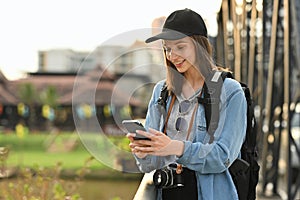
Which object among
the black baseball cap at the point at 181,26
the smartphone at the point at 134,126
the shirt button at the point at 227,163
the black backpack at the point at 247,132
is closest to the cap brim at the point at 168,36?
the black baseball cap at the point at 181,26

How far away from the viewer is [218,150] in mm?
2254

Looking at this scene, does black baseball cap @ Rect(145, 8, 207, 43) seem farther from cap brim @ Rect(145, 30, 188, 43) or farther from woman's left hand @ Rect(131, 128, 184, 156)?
woman's left hand @ Rect(131, 128, 184, 156)

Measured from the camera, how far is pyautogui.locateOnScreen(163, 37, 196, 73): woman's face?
230 cm

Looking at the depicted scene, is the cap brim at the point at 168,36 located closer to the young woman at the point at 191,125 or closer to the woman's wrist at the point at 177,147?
the young woman at the point at 191,125

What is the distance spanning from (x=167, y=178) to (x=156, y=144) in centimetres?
19

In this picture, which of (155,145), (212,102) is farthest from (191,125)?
(155,145)

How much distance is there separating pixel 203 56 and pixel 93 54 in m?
0.34

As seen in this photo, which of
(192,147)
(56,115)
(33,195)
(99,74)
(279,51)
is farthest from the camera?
(56,115)

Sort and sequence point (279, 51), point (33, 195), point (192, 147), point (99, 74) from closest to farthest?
point (192, 147) < point (99, 74) < point (33, 195) < point (279, 51)

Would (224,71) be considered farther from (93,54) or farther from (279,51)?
(279,51)

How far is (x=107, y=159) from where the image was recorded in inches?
93.5

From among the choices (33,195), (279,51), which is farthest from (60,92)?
(33,195)

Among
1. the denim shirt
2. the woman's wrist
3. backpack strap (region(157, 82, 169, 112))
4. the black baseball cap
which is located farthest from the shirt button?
the black baseball cap

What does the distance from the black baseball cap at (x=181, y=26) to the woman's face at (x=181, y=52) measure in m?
0.02
